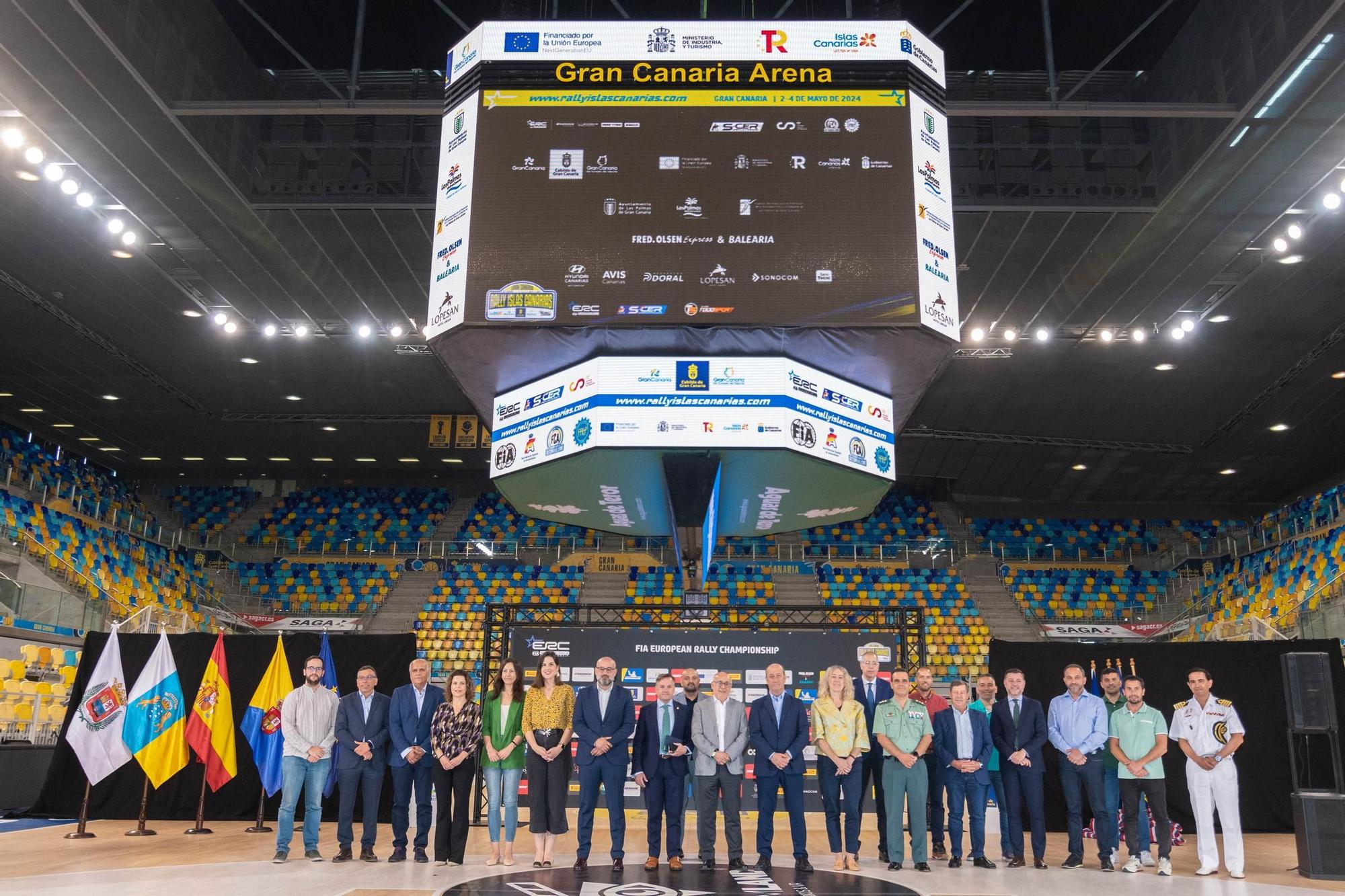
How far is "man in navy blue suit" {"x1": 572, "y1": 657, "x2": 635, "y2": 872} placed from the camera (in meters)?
7.62

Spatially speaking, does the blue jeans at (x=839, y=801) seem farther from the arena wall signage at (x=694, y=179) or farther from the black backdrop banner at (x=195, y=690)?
the black backdrop banner at (x=195, y=690)

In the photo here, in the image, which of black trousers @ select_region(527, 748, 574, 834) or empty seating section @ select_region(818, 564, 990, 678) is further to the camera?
empty seating section @ select_region(818, 564, 990, 678)

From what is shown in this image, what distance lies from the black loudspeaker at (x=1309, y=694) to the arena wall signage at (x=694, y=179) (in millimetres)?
4299

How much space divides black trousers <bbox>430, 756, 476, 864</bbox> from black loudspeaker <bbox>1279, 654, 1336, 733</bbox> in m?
6.78

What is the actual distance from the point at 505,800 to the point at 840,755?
2765 mm

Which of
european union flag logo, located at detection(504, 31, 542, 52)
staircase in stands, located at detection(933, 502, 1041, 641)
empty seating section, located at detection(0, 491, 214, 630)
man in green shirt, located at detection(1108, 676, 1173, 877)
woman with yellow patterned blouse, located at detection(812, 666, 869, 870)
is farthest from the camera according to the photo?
staircase in stands, located at detection(933, 502, 1041, 641)

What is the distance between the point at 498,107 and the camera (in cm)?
745

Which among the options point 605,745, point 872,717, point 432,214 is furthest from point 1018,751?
point 432,214

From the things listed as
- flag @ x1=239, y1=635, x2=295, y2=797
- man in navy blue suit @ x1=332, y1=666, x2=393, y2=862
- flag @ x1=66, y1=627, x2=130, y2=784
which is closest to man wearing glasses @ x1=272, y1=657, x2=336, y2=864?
man in navy blue suit @ x1=332, y1=666, x2=393, y2=862

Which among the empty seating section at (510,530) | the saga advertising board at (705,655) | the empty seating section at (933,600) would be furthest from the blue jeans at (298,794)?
the empty seating section at (510,530)

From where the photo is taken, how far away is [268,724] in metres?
10.3

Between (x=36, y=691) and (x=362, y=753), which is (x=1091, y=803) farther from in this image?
(x=36, y=691)

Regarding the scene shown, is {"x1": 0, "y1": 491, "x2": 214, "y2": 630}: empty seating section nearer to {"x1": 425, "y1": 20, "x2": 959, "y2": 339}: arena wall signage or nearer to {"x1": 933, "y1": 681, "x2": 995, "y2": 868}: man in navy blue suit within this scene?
{"x1": 425, "y1": 20, "x2": 959, "y2": 339}: arena wall signage

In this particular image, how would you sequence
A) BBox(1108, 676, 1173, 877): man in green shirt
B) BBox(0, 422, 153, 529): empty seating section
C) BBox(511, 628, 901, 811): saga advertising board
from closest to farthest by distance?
BBox(1108, 676, 1173, 877): man in green shirt
BBox(511, 628, 901, 811): saga advertising board
BBox(0, 422, 153, 529): empty seating section
